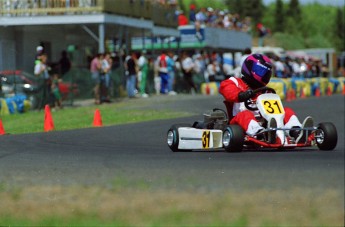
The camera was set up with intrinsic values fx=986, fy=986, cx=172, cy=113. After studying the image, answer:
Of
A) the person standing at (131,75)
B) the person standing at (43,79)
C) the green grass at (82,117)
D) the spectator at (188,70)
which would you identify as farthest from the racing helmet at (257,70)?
the spectator at (188,70)

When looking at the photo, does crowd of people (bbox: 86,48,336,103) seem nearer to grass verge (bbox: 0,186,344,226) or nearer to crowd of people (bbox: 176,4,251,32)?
crowd of people (bbox: 176,4,251,32)

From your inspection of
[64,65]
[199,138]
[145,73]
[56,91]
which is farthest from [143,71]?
[199,138]

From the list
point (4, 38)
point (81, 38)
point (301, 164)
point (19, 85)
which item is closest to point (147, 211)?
point (301, 164)

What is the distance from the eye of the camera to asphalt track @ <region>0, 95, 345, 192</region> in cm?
741

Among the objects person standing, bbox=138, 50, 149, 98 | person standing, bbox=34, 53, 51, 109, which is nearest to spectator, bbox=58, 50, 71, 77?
person standing, bbox=138, 50, 149, 98

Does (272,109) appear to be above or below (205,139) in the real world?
above

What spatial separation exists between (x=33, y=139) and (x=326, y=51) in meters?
51.8

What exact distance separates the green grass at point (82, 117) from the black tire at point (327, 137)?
24.8 ft

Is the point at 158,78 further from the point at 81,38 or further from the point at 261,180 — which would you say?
the point at 261,180

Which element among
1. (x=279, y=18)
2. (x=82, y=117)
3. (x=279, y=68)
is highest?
(x=279, y=18)

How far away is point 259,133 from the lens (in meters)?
10.7

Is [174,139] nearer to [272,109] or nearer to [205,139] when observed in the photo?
[205,139]

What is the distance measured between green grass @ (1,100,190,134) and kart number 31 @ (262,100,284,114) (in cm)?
713

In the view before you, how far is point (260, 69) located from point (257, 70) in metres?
0.04
